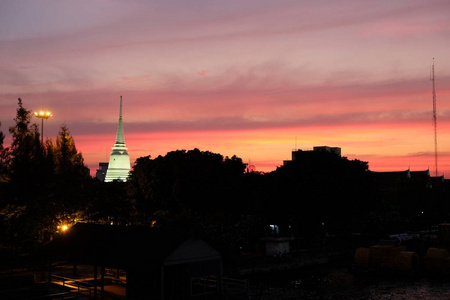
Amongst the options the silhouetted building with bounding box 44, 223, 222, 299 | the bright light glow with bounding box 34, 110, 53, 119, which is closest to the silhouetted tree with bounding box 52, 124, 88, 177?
the bright light glow with bounding box 34, 110, 53, 119

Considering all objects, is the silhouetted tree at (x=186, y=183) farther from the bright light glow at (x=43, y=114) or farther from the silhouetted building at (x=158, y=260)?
the silhouetted building at (x=158, y=260)

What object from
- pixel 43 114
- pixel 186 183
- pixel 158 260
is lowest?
pixel 158 260

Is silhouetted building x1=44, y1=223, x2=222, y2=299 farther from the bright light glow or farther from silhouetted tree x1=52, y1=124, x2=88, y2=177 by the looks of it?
silhouetted tree x1=52, y1=124, x2=88, y2=177

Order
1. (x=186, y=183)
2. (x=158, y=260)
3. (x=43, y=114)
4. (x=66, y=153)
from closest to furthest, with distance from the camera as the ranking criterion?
1. (x=158, y=260)
2. (x=186, y=183)
3. (x=43, y=114)
4. (x=66, y=153)

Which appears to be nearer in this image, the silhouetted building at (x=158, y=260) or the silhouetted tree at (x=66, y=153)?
the silhouetted building at (x=158, y=260)

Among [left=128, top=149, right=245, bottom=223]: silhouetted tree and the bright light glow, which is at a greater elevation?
the bright light glow

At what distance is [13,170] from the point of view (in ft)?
213

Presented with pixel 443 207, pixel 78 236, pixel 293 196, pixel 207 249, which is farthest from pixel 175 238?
pixel 443 207

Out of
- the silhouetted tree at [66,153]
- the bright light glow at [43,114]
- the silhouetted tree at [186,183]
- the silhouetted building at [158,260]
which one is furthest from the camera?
the silhouetted tree at [66,153]

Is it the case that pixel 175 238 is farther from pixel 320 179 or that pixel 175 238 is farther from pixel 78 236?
pixel 320 179

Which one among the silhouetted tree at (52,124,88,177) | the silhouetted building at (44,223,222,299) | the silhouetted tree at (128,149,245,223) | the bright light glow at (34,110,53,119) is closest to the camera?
the silhouetted building at (44,223,222,299)

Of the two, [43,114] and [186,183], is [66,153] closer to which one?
[43,114]

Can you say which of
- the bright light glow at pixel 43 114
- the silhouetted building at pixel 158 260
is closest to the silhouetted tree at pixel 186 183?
the bright light glow at pixel 43 114

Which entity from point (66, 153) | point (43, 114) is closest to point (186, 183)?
point (43, 114)
